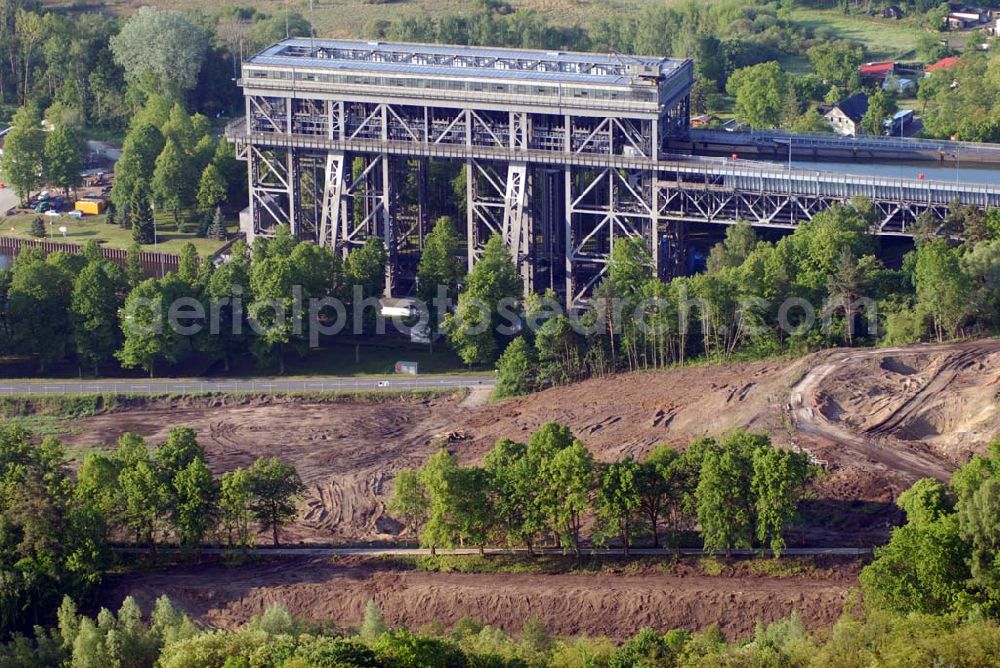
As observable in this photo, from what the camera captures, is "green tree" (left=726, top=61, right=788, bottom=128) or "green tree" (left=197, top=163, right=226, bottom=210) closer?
"green tree" (left=197, top=163, right=226, bottom=210)

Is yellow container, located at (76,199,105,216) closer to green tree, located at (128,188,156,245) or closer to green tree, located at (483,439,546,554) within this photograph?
green tree, located at (128,188,156,245)

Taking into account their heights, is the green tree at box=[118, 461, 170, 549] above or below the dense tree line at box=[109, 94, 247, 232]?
below

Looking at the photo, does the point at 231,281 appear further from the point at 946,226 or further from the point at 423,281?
the point at 946,226

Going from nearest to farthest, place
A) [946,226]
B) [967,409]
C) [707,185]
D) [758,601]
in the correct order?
[758,601], [967,409], [946,226], [707,185]

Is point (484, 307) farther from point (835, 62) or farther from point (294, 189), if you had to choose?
point (835, 62)

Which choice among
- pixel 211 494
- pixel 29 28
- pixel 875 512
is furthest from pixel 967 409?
pixel 29 28

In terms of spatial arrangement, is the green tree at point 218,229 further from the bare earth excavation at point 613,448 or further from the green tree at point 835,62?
the green tree at point 835,62

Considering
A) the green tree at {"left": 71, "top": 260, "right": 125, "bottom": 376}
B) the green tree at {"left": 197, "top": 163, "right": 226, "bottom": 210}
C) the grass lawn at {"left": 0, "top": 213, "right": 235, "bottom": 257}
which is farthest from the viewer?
the green tree at {"left": 197, "top": 163, "right": 226, "bottom": 210}

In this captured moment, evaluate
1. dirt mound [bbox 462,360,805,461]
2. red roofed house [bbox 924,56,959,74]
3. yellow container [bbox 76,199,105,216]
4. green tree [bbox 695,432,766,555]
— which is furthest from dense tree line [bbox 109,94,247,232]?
red roofed house [bbox 924,56,959,74]

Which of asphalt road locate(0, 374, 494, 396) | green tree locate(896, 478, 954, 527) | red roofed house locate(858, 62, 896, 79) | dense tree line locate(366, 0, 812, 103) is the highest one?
dense tree line locate(366, 0, 812, 103)
